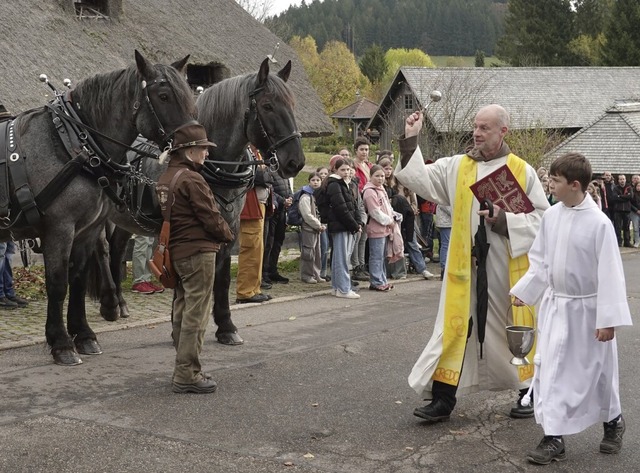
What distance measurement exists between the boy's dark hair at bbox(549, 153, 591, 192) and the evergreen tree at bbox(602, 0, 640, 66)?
6549 cm

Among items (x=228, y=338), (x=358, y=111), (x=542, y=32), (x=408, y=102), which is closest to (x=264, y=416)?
(x=228, y=338)

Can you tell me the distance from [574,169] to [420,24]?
136 metres

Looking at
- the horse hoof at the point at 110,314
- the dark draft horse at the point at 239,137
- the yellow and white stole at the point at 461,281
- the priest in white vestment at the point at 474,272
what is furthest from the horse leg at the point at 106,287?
the yellow and white stole at the point at 461,281

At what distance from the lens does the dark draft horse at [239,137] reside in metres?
8.19

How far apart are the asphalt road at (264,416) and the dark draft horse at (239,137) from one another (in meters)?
0.97

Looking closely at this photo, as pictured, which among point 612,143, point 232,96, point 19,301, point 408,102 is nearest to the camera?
point 232,96

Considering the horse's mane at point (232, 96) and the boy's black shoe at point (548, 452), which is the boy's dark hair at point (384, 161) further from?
the boy's black shoe at point (548, 452)

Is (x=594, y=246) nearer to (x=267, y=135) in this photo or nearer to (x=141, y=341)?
(x=267, y=135)

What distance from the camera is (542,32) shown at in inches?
3029

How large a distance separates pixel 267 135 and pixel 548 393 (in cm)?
378

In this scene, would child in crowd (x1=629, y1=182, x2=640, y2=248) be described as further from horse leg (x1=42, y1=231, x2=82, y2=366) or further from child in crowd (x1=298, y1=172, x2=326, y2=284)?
horse leg (x1=42, y1=231, x2=82, y2=366)

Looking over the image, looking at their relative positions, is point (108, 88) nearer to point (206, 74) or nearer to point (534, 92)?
point (206, 74)

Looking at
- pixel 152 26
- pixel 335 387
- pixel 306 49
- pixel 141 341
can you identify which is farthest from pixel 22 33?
pixel 306 49

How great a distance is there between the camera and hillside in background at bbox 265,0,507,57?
133000 mm
